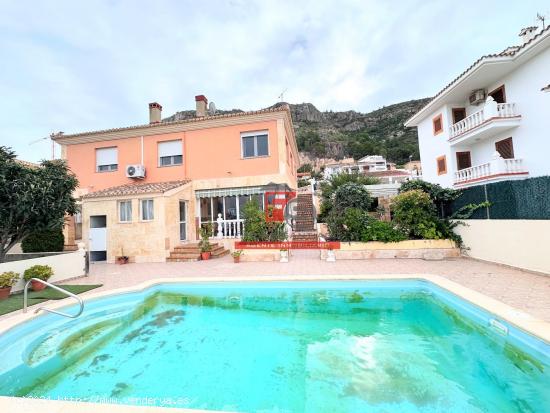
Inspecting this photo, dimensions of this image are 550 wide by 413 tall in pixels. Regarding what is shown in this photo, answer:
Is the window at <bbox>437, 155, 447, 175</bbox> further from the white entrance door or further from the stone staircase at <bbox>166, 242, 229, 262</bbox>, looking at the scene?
the white entrance door

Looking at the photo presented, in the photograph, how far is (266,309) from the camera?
845 centimetres

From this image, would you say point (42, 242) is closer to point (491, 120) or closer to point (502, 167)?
point (502, 167)

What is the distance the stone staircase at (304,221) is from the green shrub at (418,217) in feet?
21.3

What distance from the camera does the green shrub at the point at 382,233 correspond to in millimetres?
13516

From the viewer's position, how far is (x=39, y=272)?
9.33 metres

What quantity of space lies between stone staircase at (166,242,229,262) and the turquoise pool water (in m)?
6.62

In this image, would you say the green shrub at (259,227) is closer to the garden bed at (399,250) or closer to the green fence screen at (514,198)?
the garden bed at (399,250)

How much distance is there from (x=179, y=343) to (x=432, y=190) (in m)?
15.4

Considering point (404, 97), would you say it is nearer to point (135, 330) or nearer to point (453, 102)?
point (453, 102)

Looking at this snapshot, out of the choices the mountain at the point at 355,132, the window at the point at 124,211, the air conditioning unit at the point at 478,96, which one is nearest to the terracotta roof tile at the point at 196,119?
the window at the point at 124,211

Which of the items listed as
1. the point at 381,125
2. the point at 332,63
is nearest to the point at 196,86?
the point at 332,63

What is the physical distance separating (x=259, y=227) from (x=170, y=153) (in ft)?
32.9

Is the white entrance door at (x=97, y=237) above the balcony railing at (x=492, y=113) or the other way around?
the other way around

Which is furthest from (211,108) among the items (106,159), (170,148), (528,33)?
(528,33)
